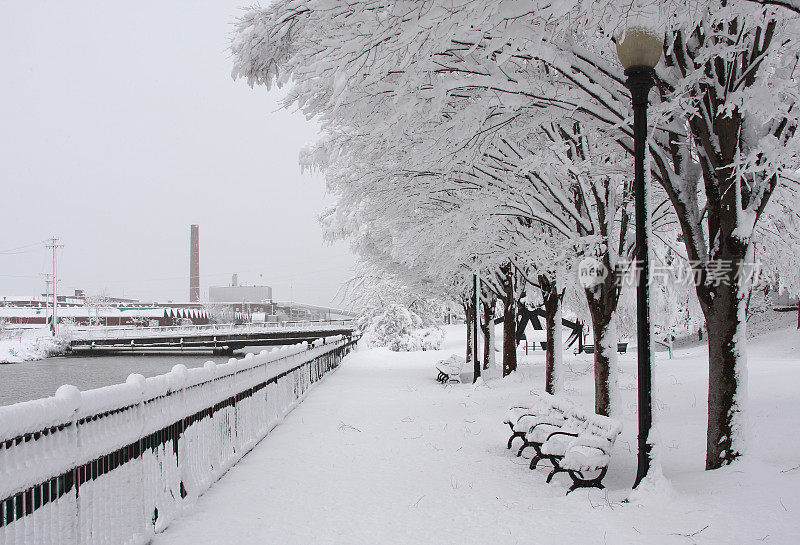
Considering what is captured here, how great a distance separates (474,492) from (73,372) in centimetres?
4863

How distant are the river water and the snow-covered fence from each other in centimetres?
2819

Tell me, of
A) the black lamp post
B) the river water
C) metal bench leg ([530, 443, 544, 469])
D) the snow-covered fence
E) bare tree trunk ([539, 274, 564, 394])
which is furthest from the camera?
the river water

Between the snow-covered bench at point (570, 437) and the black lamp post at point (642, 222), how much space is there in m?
0.41

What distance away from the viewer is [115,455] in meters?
4.21

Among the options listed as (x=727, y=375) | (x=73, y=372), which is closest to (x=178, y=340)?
(x=73, y=372)

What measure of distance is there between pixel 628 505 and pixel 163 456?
3.93m

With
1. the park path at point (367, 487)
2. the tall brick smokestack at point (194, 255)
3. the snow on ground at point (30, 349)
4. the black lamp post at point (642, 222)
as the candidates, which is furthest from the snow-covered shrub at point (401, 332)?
the tall brick smokestack at point (194, 255)

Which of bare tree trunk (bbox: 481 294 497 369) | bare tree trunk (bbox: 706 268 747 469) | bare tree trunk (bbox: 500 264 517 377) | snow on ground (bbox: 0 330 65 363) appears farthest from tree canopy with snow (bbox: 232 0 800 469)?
snow on ground (bbox: 0 330 65 363)

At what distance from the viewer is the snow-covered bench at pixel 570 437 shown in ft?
19.8

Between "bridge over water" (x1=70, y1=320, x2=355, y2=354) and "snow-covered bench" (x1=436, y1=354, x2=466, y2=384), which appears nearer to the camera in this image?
"snow-covered bench" (x1=436, y1=354, x2=466, y2=384)

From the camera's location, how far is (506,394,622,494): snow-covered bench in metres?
6.04

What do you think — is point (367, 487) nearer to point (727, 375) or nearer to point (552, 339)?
point (727, 375)

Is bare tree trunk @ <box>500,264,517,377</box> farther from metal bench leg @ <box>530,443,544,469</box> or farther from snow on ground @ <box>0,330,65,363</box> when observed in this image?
snow on ground @ <box>0,330,65,363</box>

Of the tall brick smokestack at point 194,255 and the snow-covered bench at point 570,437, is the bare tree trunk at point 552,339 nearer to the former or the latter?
the snow-covered bench at point 570,437
